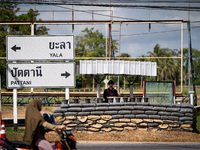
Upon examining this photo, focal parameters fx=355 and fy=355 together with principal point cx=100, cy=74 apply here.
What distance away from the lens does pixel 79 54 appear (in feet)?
233

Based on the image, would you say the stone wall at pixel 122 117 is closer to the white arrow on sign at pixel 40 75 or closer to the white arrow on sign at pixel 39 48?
the white arrow on sign at pixel 40 75

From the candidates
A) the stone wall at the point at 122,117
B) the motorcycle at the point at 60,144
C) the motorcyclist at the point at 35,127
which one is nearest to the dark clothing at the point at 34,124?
the motorcyclist at the point at 35,127

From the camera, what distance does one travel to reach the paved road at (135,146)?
420 inches

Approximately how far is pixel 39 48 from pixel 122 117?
4273mm

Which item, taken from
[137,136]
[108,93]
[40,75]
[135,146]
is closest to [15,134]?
[40,75]

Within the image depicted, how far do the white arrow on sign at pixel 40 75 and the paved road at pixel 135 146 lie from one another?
11.2 ft

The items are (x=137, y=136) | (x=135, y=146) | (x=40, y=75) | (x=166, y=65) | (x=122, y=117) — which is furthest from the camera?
(x=166, y=65)

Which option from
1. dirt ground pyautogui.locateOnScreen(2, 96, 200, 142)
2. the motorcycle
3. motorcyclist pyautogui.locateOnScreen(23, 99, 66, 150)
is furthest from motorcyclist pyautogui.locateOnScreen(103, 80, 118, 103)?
motorcyclist pyautogui.locateOnScreen(23, 99, 66, 150)

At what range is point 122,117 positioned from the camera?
13.4 metres

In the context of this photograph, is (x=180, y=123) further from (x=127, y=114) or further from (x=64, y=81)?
(x=64, y=81)

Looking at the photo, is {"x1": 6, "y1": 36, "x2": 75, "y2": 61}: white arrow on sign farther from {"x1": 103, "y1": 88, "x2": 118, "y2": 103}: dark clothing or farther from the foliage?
the foliage

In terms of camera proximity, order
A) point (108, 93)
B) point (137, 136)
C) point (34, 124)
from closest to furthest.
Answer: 1. point (34, 124)
2. point (137, 136)
3. point (108, 93)

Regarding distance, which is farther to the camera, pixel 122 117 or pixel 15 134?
pixel 122 117

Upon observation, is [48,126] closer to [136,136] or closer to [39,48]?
[136,136]
